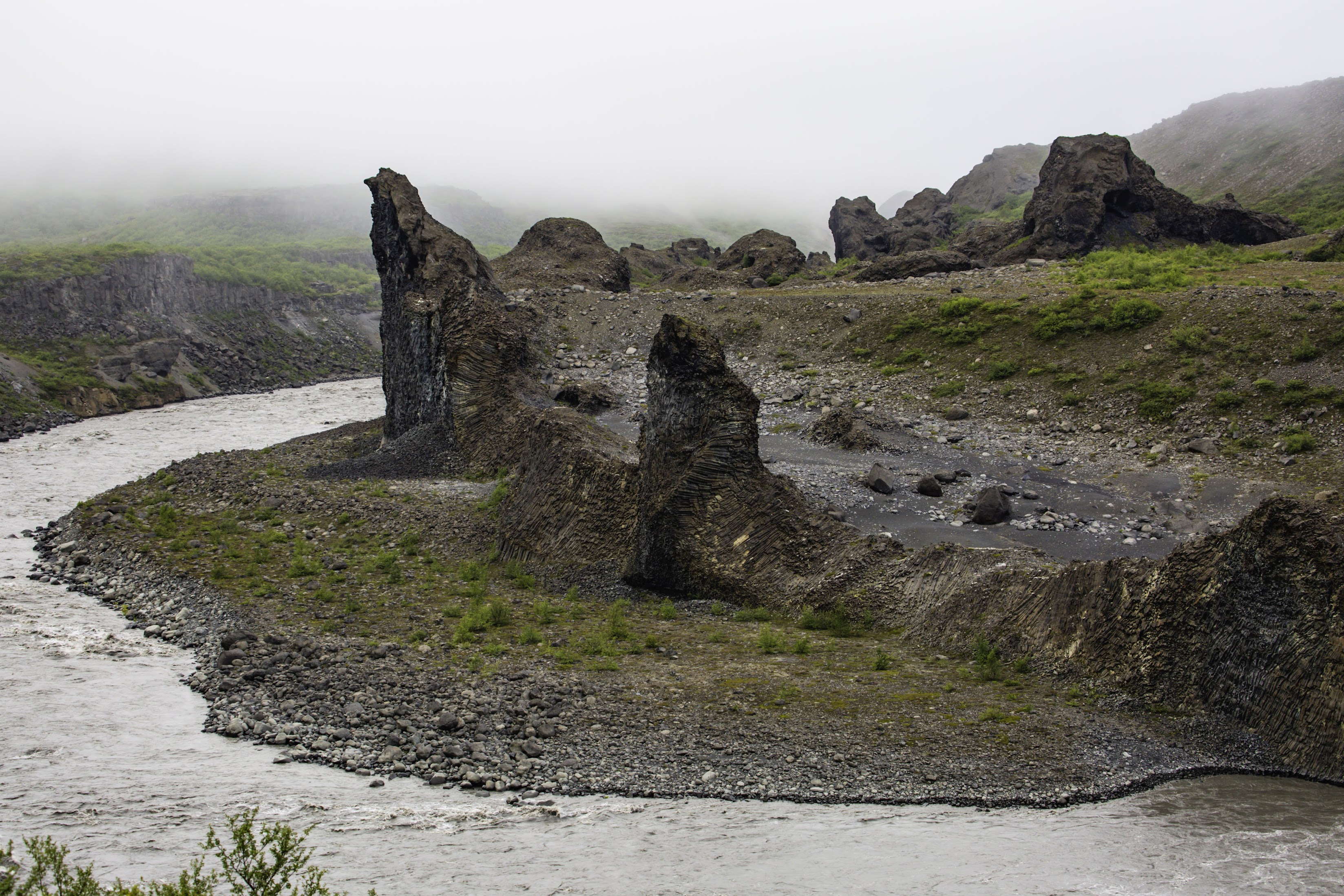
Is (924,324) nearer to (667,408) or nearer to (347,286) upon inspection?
(667,408)

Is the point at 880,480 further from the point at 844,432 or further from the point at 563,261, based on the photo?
the point at 563,261

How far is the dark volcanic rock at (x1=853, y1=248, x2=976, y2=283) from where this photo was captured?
6400 centimetres

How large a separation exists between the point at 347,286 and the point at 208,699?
10977cm

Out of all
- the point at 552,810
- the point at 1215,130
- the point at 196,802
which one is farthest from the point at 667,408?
the point at 1215,130

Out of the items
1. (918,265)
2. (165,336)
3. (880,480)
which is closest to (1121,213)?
(918,265)

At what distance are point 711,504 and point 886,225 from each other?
9277 cm

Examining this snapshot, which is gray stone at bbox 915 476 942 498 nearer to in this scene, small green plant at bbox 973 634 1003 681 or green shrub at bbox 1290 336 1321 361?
small green plant at bbox 973 634 1003 681

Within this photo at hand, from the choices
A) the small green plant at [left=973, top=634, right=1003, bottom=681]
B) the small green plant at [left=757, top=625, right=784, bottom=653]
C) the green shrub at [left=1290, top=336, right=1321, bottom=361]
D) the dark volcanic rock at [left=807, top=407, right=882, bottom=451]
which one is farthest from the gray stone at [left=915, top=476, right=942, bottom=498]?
the green shrub at [left=1290, top=336, right=1321, bottom=361]

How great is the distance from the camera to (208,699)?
15359 mm

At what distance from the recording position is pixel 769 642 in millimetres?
16641

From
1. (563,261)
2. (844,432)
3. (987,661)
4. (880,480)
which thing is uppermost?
(563,261)

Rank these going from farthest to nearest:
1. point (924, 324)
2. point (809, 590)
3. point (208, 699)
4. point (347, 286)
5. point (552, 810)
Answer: point (347, 286), point (924, 324), point (809, 590), point (208, 699), point (552, 810)

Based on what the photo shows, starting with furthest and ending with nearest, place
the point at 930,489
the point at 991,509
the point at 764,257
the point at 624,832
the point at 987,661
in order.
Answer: the point at 764,257 < the point at 930,489 < the point at 991,509 < the point at 987,661 < the point at 624,832

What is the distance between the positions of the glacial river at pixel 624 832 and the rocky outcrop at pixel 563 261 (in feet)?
174
